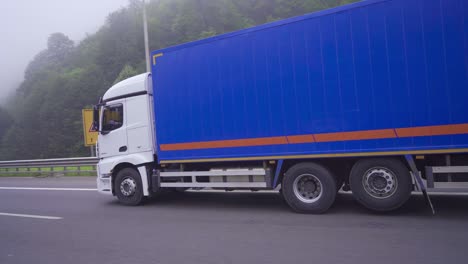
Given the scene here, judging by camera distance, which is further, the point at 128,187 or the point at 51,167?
the point at 51,167

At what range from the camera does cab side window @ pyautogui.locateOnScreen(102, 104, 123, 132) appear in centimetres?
809

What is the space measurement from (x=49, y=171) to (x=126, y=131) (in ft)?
35.8

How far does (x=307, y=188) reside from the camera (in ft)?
20.6

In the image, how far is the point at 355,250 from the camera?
439 cm

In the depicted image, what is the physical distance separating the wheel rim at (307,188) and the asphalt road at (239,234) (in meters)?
0.34

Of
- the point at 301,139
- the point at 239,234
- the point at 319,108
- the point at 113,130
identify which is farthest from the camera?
the point at 113,130

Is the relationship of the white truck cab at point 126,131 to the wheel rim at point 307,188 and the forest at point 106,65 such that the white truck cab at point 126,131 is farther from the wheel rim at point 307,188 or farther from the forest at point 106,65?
the forest at point 106,65

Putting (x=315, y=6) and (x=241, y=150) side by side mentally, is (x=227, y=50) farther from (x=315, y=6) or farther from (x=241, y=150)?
(x=315, y=6)

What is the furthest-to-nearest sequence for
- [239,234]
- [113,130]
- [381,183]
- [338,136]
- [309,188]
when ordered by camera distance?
[113,130] < [309,188] < [338,136] < [381,183] < [239,234]

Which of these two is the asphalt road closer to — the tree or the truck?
the truck

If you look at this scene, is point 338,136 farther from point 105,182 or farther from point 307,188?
point 105,182

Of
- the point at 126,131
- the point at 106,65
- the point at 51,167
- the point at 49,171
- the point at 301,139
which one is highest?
the point at 106,65

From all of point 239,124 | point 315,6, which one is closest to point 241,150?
point 239,124

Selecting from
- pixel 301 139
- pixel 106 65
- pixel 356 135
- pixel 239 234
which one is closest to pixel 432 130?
pixel 356 135
